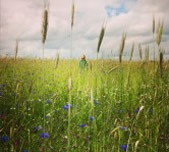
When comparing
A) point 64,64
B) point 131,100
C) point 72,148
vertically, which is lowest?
point 72,148

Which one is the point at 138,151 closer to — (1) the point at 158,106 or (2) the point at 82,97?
(1) the point at 158,106

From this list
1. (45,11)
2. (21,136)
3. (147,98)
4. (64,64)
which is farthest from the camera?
(64,64)

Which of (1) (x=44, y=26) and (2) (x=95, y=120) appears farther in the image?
(2) (x=95, y=120)

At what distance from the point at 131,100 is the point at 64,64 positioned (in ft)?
5.29

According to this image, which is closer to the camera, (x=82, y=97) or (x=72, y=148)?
(x=72, y=148)

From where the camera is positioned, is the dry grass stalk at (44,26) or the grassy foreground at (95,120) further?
the grassy foreground at (95,120)

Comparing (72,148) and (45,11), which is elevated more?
(45,11)

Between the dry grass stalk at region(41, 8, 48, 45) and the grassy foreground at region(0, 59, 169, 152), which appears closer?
the dry grass stalk at region(41, 8, 48, 45)

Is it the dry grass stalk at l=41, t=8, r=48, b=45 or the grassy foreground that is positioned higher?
the dry grass stalk at l=41, t=8, r=48, b=45

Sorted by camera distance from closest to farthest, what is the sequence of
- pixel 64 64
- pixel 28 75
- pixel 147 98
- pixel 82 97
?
1. pixel 147 98
2. pixel 82 97
3. pixel 28 75
4. pixel 64 64

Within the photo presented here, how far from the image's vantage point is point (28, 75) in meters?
2.66

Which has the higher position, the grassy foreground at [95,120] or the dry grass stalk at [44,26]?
the dry grass stalk at [44,26]

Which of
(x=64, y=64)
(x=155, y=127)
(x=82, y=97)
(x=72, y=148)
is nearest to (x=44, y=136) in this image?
(x=72, y=148)

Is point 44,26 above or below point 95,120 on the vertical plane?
above
